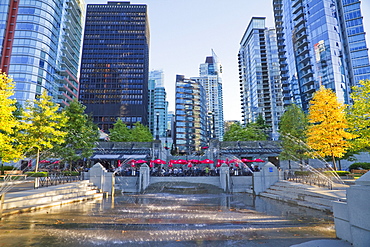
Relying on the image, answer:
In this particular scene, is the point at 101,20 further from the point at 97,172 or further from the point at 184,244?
the point at 184,244

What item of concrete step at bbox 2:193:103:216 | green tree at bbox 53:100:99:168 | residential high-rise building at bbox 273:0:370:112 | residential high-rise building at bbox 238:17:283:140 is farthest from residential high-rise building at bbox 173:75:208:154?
concrete step at bbox 2:193:103:216

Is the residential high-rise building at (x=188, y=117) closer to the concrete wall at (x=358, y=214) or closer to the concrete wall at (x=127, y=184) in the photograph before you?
the concrete wall at (x=127, y=184)

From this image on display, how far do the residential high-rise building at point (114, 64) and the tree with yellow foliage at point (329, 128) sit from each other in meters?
94.5

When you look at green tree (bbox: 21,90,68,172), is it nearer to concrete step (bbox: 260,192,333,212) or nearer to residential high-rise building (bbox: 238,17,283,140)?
concrete step (bbox: 260,192,333,212)

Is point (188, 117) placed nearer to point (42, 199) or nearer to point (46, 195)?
point (46, 195)

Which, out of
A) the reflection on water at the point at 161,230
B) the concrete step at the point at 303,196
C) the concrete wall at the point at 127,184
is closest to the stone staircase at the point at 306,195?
the concrete step at the point at 303,196

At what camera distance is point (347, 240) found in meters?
5.58

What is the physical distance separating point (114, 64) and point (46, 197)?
11829cm

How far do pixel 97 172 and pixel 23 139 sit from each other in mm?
9391

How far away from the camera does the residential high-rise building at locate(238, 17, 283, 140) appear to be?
315 ft

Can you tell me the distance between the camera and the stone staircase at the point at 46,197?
10.5 meters

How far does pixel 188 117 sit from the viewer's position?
4616 inches

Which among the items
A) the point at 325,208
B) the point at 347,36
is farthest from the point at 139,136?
the point at 347,36

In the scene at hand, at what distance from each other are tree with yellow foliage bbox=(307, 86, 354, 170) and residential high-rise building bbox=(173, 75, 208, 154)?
8882 cm
